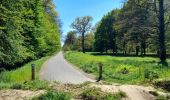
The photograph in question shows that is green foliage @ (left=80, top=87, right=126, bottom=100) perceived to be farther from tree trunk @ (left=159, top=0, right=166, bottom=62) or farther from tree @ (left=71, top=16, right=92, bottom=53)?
tree @ (left=71, top=16, right=92, bottom=53)

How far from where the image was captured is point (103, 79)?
23.9m

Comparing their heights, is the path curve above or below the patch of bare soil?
below

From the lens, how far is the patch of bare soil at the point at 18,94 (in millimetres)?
13961

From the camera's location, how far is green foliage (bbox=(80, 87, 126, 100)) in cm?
1393

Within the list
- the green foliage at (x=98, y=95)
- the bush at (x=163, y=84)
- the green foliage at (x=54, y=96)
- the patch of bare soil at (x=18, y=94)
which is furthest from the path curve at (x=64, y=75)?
the green foliage at (x=54, y=96)

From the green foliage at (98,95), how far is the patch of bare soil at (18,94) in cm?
167

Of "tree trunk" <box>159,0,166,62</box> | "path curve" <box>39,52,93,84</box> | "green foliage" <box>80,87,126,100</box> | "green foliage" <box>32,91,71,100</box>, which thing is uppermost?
"tree trunk" <box>159,0,166,62</box>

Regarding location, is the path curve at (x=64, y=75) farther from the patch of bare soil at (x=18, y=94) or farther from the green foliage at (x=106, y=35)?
the green foliage at (x=106, y=35)

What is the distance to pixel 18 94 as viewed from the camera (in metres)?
14.6

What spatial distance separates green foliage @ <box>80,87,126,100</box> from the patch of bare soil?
1.67 metres

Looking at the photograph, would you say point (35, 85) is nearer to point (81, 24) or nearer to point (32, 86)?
point (32, 86)

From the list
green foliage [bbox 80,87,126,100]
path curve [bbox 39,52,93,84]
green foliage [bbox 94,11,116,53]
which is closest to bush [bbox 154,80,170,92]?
green foliage [bbox 80,87,126,100]

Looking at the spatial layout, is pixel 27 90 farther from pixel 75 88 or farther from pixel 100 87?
pixel 100 87

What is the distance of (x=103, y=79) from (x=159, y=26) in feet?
59.8
